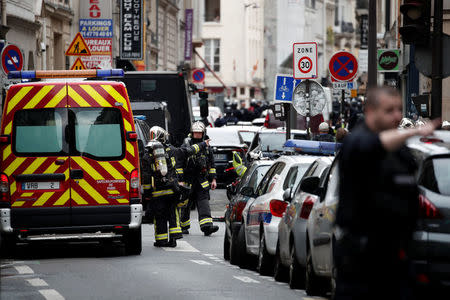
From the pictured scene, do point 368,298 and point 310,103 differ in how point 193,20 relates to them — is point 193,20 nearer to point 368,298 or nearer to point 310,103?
point 310,103

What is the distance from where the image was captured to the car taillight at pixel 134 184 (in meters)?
17.2

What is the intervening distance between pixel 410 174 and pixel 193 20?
71.2m

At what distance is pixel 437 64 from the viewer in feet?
52.3

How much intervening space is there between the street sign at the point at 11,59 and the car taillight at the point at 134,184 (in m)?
7.56

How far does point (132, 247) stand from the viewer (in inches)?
698

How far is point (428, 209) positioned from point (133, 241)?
7893 mm

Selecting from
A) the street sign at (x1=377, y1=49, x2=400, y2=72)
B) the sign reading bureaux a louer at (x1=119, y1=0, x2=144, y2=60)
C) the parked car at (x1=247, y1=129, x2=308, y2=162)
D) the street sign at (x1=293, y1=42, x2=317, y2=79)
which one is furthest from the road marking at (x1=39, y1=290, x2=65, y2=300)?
the sign reading bureaux a louer at (x1=119, y1=0, x2=144, y2=60)

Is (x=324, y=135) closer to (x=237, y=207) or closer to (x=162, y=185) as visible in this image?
(x=162, y=185)

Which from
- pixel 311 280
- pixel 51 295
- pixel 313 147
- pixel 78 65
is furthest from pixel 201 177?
pixel 311 280

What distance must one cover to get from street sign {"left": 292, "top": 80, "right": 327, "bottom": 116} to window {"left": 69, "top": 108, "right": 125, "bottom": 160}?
8.65 metres

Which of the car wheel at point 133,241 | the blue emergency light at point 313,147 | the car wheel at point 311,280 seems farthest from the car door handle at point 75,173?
the car wheel at point 311,280

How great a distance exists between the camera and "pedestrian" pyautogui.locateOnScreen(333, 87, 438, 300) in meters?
7.30

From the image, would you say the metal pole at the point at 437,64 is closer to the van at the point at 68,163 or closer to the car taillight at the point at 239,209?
the car taillight at the point at 239,209

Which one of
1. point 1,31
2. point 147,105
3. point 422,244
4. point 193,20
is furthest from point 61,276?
point 193,20
